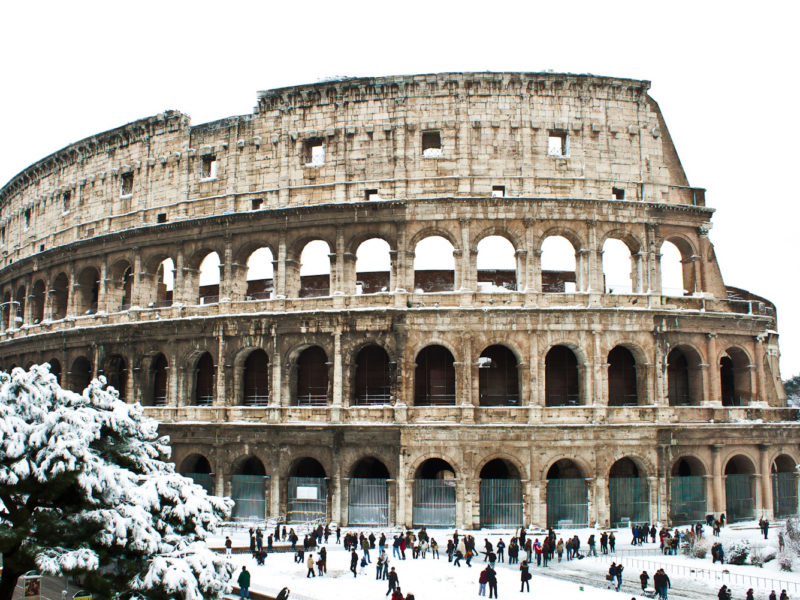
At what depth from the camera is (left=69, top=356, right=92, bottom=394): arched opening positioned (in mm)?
31438

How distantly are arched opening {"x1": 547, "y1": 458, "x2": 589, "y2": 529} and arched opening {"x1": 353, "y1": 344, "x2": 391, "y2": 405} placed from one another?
6481 mm

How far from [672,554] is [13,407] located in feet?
60.0

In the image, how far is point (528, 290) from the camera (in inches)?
992

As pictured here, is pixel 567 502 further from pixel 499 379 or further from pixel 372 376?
pixel 372 376

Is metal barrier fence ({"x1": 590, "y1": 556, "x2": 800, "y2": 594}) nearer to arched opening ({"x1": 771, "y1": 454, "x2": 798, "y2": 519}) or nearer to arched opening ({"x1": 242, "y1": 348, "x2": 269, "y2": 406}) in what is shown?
arched opening ({"x1": 771, "y1": 454, "x2": 798, "y2": 519})

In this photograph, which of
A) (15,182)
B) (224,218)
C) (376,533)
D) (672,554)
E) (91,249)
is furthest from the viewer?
(15,182)

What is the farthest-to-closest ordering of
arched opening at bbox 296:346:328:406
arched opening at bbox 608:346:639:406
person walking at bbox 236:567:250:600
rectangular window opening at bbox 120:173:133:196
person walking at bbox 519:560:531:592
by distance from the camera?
rectangular window opening at bbox 120:173:133:196 → arched opening at bbox 296:346:328:406 → arched opening at bbox 608:346:639:406 → person walking at bbox 519:560:531:592 → person walking at bbox 236:567:250:600

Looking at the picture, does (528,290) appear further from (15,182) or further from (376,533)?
(15,182)

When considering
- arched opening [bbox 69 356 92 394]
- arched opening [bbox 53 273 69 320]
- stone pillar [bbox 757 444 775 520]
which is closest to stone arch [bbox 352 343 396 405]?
arched opening [bbox 69 356 92 394]

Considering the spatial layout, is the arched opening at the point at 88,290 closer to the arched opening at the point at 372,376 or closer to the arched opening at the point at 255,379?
the arched opening at the point at 255,379

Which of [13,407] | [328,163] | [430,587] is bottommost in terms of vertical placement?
[430,587]

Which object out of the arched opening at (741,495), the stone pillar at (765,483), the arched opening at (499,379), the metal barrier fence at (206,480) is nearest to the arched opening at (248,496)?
the metal barrier fence at (206,480)

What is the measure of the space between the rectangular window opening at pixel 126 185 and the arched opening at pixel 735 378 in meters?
24.2

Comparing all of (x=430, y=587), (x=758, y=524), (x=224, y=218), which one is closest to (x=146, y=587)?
(x=430, y=587)
